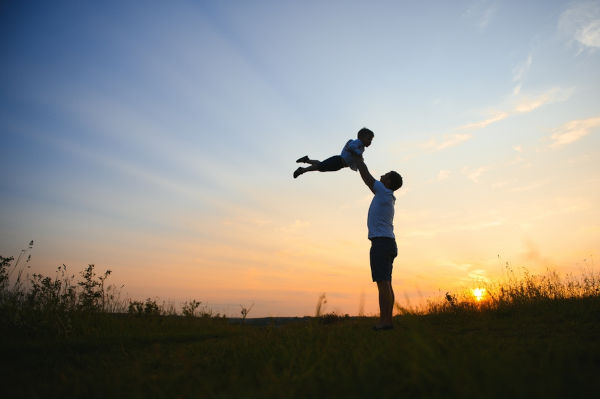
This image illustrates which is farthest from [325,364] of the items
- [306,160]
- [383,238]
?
[306,160]

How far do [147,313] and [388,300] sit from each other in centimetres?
585

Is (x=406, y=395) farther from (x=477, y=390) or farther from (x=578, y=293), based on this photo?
(x=578, y=293)

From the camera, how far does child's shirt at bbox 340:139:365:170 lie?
6.72 m

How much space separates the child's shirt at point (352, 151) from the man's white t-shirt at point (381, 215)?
862 mm

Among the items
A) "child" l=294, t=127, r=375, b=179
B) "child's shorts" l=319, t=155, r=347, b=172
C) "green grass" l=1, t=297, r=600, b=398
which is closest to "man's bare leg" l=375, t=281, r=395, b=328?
"green grass" l=1, t=297, r=600, b=398

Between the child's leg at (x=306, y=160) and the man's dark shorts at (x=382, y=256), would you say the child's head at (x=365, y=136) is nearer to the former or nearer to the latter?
the child's leg at (x=306, y=160)

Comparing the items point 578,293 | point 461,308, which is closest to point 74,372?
point 461,308

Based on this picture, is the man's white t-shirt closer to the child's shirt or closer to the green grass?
the child's shirt

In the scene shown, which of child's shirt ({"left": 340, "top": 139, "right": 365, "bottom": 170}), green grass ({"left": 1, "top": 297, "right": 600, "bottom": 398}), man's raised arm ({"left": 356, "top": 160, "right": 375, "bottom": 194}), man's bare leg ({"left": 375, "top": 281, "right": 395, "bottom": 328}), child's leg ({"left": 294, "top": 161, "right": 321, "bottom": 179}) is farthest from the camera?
child's leg ({"left": 294, "top": 161, "right": 321, "bottom": 179})

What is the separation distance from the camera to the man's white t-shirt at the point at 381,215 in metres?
6.08

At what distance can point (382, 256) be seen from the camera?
5.94 metres

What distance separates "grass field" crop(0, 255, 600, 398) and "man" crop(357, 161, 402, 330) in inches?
35.6

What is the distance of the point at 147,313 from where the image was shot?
28.4 ft

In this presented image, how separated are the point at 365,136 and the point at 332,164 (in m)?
0.85
